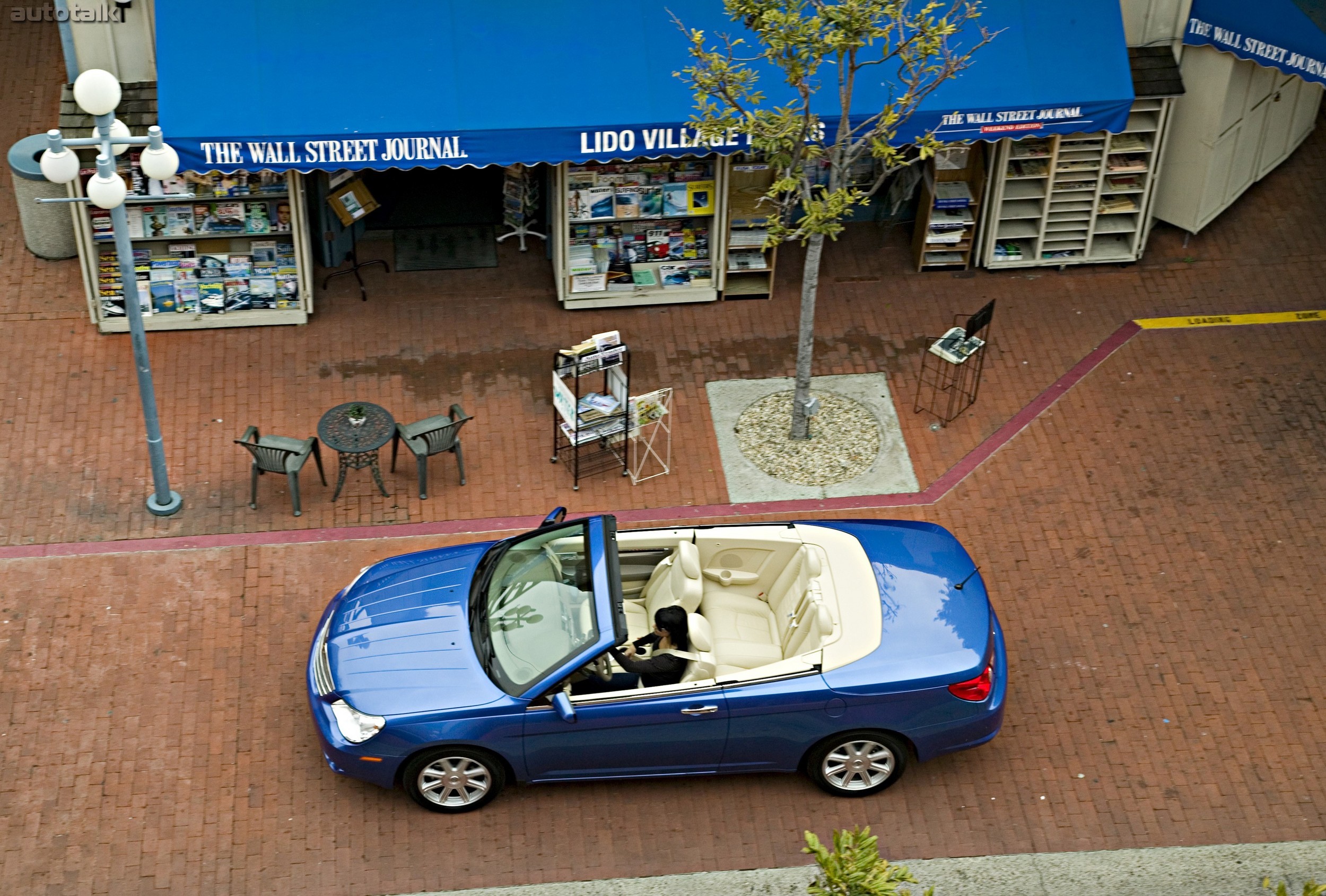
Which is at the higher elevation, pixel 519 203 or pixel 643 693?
pixel 643 693

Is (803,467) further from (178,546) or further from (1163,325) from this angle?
(178,546)

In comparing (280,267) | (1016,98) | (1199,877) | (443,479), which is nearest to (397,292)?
(280,267)

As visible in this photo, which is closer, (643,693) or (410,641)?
(643,693)

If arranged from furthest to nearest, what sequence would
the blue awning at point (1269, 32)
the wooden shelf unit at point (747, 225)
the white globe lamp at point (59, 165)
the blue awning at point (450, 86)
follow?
the wooden shelf unit at point (747, 225), the blue awning at point (1269, 32), the blue awning at point (450, 86), the white globe lamp at point (59, 165)

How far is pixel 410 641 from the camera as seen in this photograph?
1080cm

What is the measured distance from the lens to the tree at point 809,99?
1248 cm

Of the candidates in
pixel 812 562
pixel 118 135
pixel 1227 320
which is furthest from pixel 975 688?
pixel 118 135

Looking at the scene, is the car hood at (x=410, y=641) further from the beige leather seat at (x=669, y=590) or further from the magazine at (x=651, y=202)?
the magazine at (x=651, y=202)

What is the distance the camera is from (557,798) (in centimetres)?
1111

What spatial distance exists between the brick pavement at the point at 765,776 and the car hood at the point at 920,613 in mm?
1242

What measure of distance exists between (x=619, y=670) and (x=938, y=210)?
7802mm

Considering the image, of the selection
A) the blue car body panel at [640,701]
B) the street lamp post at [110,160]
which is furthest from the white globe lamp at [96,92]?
the blue car body panel at [640,701]

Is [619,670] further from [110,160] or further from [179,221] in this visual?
[179,221]

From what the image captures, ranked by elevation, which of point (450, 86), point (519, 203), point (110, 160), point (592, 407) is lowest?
point (592, 407)
